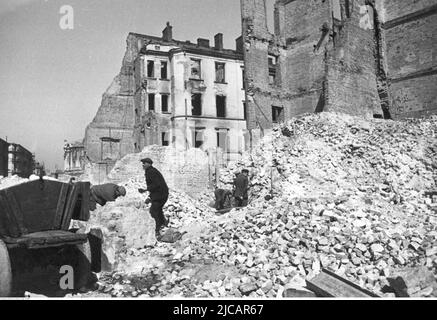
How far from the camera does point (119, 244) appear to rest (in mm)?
6645

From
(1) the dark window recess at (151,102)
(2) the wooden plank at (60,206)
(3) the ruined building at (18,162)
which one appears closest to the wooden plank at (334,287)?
(2) the wooden plank at (60,206)

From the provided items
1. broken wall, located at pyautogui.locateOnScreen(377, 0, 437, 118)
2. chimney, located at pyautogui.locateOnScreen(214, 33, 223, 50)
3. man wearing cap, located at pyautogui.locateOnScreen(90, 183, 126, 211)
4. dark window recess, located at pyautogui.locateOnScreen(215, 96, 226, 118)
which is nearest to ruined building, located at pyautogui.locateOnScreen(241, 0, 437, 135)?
broken wall, located at pyautogui.locateOnScreen(377, 0, 437, 118)

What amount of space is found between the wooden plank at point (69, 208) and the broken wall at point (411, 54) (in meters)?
15.8

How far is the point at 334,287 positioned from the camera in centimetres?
450

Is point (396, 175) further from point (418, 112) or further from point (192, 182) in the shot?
point (192, 182)

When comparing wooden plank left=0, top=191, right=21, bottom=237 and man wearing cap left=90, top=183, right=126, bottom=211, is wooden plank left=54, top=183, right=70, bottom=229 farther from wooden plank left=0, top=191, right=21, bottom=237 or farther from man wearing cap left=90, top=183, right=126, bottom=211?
man wearing cap left=90, top=183, right=126, bottom=211

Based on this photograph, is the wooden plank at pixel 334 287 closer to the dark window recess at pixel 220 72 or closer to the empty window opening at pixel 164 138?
the empty window opening at pixel 164 138

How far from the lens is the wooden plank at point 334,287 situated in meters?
4.40

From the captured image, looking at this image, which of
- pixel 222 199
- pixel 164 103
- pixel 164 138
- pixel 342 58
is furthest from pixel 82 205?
pixel 164 103

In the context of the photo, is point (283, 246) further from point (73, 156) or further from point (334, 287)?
point (73, 156)

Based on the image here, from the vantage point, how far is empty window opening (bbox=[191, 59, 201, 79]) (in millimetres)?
27781

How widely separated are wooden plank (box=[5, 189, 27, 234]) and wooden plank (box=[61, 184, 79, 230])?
56 cm
